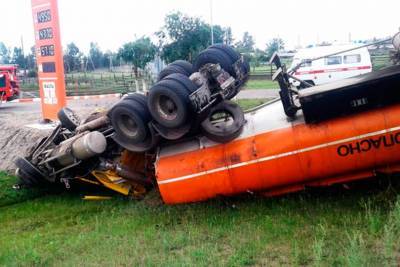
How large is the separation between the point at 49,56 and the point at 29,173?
5.21 metres

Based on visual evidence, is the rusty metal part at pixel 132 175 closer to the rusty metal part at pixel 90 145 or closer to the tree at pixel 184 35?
the rusty metal part at pixel 90 145

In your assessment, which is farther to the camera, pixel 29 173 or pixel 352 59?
pixel 352 59

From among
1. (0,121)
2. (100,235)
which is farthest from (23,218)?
(0,121)

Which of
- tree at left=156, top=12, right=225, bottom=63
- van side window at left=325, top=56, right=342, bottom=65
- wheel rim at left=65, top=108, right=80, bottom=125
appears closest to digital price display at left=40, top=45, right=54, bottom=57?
wheel rim at left=65, top=108, right=80, bottom=125

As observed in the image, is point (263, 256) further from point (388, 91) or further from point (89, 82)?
point (89, 82)

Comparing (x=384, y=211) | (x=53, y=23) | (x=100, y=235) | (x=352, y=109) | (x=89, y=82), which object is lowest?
(x=89, y=82)

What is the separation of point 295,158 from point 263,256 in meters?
1.49

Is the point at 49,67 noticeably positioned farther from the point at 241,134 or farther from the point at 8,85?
the point at 8,85

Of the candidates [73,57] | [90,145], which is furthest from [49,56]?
[73,57]

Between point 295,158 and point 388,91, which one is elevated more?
point 388,91

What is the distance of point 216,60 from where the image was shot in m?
6.77

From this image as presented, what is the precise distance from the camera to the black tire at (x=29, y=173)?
25.6 feet

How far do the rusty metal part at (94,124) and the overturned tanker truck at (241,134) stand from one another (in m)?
0.21

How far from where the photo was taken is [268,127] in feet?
19.9
